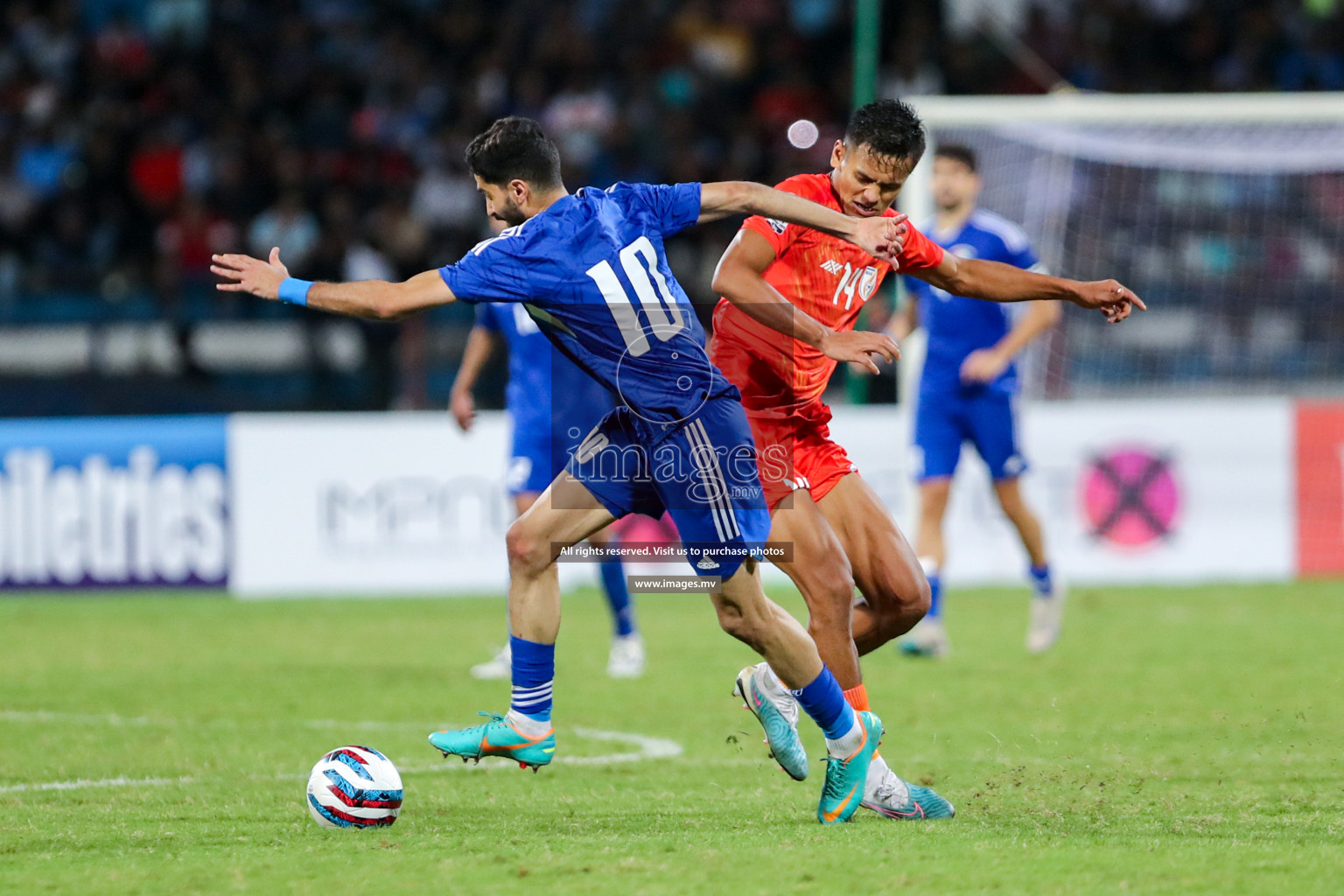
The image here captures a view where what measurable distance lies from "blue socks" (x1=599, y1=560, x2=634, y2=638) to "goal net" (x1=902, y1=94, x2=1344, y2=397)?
5.56 metres

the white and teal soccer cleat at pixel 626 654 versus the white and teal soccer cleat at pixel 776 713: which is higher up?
the white and teal soccer cleat at pixel 776 713

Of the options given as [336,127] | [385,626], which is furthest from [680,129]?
[385,626]

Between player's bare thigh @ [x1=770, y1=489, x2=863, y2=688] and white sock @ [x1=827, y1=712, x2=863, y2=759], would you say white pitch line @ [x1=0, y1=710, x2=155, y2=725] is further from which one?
white sock @ [x1=827, y1=712, x2=863, y2=759]

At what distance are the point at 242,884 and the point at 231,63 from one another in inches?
604

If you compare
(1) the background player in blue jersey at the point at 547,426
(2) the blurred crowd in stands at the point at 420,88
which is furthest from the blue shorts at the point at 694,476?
(2) the blurred crowd in stands at the point at 420,88

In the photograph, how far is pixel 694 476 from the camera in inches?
207

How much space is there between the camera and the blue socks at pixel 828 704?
5234mm

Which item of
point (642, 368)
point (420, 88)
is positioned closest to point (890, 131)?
point (642, 368)

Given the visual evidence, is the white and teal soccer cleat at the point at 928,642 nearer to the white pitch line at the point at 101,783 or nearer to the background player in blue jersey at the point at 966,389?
the background player in blue jersey at the point at 966,389

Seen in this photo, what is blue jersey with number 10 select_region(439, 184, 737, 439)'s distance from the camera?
5164mm

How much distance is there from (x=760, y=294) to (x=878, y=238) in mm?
472

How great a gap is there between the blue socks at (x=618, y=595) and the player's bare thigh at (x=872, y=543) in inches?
133

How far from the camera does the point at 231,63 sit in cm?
1819

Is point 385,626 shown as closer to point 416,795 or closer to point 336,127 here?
point 416,795
